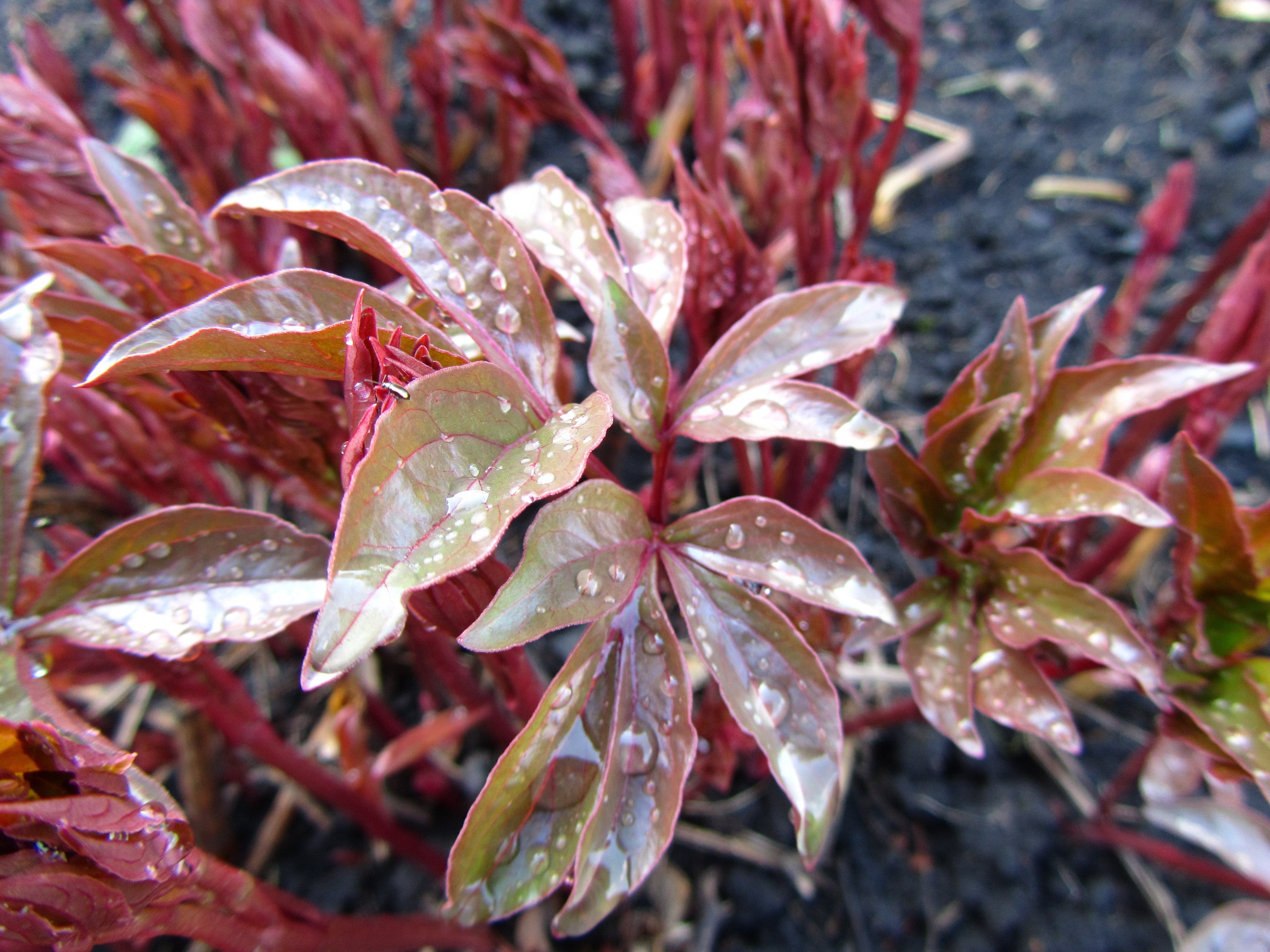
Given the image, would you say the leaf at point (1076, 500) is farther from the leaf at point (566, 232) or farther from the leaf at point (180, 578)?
the leaf at point (180, 578)

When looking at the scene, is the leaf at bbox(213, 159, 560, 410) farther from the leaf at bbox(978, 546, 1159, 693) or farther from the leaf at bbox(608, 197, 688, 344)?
the leaf at bbox(978, 546, 1159, 693)

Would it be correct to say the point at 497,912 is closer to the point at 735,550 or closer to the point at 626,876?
the point at 626,876

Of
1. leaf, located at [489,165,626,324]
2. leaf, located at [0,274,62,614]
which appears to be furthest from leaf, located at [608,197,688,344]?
leaf, located at [0,274,62,614]

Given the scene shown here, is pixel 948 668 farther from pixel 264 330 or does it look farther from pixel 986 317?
pixel 986 317

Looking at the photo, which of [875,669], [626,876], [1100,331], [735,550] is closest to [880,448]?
[735,550]

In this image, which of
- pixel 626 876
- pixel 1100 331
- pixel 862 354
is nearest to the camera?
pixel 626 876

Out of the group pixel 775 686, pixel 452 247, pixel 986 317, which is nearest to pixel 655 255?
pixel 452 247
